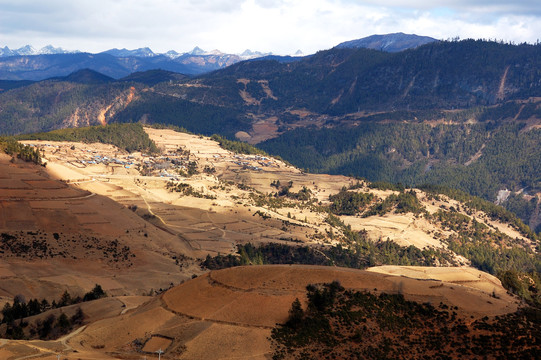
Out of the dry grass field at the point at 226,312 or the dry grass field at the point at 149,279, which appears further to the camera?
the dry grass field at the point at 149,279

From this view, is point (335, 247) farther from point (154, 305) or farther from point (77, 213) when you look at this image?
point (154, 305)

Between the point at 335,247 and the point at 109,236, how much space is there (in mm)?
71298

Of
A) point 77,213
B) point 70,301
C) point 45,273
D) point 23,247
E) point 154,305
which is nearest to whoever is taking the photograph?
point 154,305

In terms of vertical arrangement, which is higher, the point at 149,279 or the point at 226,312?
the point at 226,312

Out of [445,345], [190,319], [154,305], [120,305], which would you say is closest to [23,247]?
[120,305]

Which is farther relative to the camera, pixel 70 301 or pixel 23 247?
pixel 23 247

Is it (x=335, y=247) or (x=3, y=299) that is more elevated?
(x=3, y=299)

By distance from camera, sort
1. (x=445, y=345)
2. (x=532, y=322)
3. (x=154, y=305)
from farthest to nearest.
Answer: (x=154, y=305) → (x=532, y=322) → (x=445, y=345)

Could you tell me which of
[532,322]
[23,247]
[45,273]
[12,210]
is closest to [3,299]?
[45,273]

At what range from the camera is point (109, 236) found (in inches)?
6280

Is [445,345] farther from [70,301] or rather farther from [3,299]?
[3,299]

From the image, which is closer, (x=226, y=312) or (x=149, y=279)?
(x=226, y=312)

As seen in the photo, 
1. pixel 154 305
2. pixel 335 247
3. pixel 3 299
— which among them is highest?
pixel 154 305

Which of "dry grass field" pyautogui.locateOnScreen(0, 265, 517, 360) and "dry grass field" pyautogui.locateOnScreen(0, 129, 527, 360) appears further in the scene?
"dry grass field" pyautogui.locateOnScreen(0, 129, 527, 360)
